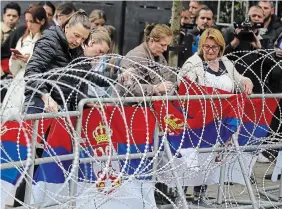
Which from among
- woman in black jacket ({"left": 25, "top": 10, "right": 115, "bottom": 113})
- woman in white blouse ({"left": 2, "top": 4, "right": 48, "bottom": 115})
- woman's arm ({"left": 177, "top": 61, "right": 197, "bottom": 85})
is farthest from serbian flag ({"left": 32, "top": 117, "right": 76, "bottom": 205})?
woman in white blouse ({"left": 2, "top": 4, "right": 48, "bottom": 115})

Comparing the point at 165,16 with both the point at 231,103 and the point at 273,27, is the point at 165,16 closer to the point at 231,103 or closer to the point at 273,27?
the point at 273,27

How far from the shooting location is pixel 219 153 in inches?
293

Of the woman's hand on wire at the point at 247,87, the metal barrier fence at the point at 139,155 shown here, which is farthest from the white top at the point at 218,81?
the metal barrier fence at the point at 139,155

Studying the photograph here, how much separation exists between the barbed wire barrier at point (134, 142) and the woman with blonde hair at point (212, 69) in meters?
0.22

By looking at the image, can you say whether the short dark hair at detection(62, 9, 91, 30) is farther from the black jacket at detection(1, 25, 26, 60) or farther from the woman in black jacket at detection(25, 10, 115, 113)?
the black jacket at detection(1, 25, 26, 60)

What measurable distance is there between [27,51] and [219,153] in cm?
271

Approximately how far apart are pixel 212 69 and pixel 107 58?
1041mm

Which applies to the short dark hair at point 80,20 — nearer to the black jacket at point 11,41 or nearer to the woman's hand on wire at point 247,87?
the woman's hand on wire at point 247,87

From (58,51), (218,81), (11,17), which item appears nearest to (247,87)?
(218,81)

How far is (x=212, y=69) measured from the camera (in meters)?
8.27

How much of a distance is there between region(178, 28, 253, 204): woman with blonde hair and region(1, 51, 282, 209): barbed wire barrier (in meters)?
0.22

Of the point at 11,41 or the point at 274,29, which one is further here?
the point at 274,29

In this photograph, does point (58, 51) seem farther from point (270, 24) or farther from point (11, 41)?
point (270, 24)

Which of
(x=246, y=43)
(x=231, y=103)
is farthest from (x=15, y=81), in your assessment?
(x=246, y=43)
